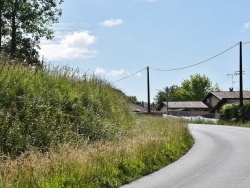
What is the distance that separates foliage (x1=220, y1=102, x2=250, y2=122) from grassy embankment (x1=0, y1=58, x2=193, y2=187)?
81.4 feet

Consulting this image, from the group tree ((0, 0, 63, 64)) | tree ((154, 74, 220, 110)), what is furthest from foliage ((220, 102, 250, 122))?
tree ((154, 74, 220, 110))

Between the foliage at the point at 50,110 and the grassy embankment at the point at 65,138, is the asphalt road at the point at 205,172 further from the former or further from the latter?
the foliage at the point at 50,110

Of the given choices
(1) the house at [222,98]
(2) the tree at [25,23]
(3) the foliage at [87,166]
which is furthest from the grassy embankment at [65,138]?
(1) the house at [222,98]

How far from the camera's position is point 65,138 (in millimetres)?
13094

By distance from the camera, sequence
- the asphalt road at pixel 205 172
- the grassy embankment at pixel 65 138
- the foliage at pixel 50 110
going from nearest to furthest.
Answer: the grassy embankment at pixel 65 138 < the asphalt road at pixel 205 172 < the foliage at pixel 50 110

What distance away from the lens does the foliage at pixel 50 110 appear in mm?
11570

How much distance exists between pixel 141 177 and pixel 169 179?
786mm

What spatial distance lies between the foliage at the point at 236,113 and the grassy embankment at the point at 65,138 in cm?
2483

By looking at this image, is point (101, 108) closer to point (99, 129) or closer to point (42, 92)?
point (99, 129)

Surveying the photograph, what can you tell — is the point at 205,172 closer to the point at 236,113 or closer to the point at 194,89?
the point at 236,113

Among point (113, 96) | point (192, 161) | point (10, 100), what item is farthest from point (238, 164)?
point (113, 96)

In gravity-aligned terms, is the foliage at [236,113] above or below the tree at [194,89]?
below

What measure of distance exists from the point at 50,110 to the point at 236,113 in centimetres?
3345

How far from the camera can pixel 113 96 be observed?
69.6 ft
